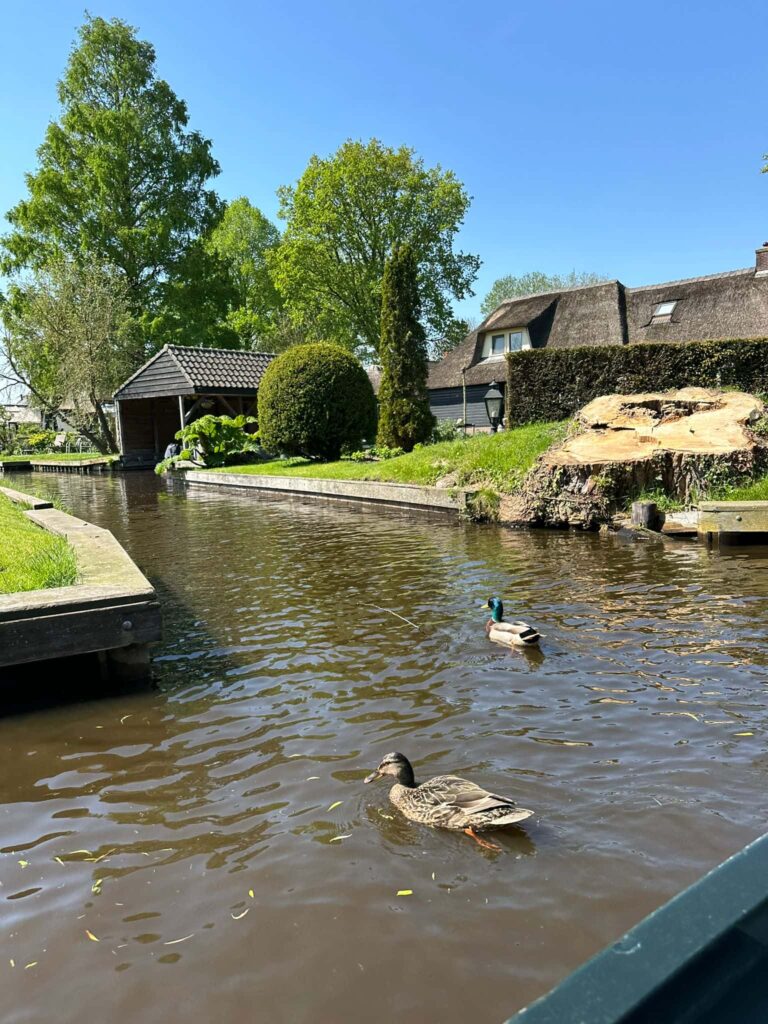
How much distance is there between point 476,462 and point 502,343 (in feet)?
68.0

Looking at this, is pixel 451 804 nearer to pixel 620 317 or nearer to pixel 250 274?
pixel 620 317

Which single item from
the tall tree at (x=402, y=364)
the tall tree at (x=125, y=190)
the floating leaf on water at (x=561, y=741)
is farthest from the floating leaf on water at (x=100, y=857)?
the tall tree at (x=125, y=190)

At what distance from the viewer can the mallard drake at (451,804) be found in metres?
3.72

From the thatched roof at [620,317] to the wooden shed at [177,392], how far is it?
32.7 feet

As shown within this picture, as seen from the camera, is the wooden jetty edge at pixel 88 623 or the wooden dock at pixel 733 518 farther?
the wooden dock at pixel 733 518

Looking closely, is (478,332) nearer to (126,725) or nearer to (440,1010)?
(126,725)

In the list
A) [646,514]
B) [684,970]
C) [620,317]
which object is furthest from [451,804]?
[620,317]

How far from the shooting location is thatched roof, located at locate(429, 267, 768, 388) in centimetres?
2847

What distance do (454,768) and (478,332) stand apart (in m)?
33.7

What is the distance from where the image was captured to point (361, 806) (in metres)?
4.19

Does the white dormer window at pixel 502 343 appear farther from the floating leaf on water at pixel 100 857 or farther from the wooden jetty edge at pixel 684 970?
the wooden jetty edge at pixel 684 970

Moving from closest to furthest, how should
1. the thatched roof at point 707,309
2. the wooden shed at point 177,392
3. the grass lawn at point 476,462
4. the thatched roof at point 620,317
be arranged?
the grass lawn at point 476,462, the thatched roof at point 707,309, the thatched roof at point 620,317, the wooden shed at point 177,392

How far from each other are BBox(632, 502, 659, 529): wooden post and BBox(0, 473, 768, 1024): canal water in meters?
4.02

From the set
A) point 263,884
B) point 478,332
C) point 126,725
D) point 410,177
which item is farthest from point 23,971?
point 410,177
